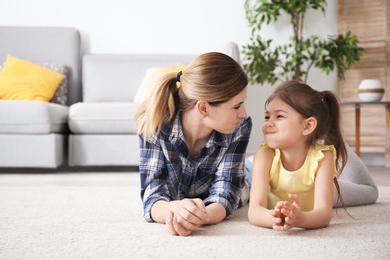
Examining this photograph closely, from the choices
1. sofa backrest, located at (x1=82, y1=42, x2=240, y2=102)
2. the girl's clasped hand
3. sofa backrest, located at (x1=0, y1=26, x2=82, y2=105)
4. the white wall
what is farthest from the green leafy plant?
the girl's clasped hand

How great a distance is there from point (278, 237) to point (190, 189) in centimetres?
44

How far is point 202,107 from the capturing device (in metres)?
1.37

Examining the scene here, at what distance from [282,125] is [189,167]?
1.02 feet

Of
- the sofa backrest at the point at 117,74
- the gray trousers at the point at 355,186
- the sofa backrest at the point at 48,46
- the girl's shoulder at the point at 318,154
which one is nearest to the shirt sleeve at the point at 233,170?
the girl's shoulder at the point at 318,154

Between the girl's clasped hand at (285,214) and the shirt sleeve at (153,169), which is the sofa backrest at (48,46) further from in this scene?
the girl's clasped hand at (285,214)

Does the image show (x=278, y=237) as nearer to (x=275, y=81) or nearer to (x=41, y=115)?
(x=41, y=115)

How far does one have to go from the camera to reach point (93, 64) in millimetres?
3777

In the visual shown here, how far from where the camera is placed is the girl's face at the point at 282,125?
4.52ft

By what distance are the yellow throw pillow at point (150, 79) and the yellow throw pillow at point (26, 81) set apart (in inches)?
25.1

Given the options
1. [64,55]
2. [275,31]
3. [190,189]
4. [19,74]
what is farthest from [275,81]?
[190,189]

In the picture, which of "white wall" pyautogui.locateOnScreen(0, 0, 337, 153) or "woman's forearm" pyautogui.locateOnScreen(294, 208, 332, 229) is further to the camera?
"white wall" pyautogui.locateOnScreen(0, 0, 337, 153)

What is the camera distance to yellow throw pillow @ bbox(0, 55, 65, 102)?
337cm

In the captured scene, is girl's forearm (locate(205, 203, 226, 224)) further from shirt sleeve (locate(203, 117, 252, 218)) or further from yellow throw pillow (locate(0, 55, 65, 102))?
yellow throw pillow (locate(0, 55, 65, 102))

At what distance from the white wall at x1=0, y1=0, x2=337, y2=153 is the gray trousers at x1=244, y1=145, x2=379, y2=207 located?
2.32m
